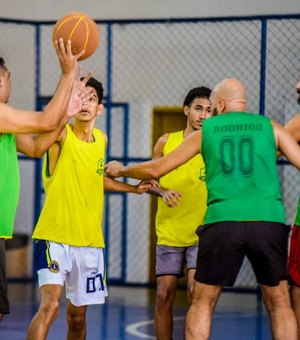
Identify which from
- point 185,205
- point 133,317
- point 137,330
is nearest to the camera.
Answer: point 185,205

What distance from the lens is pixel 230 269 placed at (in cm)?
621

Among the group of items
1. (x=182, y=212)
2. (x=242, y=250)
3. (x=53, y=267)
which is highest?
(x=182, y=212)

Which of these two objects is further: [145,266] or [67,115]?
[145,266]

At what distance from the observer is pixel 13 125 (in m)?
6.00

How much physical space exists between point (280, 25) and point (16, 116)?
22.4ft

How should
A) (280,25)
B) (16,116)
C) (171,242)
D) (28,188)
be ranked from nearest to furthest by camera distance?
(16,116)
(171,242)
(280,25)
(28,188)

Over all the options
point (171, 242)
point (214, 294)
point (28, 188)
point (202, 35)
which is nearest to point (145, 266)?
point (28, 188)

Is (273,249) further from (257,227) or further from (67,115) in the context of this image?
(67,115)

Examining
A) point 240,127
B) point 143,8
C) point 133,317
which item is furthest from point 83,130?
point 143,8

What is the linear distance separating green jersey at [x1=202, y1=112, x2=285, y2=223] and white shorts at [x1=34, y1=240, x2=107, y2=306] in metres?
1.24

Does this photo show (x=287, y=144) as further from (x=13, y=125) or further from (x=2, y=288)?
(x=2, y=288)

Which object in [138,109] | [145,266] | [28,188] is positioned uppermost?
[138,109]

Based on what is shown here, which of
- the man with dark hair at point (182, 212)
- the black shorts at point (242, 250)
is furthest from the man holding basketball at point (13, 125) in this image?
the man with dark hair at point (182, 212)

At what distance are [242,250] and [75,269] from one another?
4.61ft
